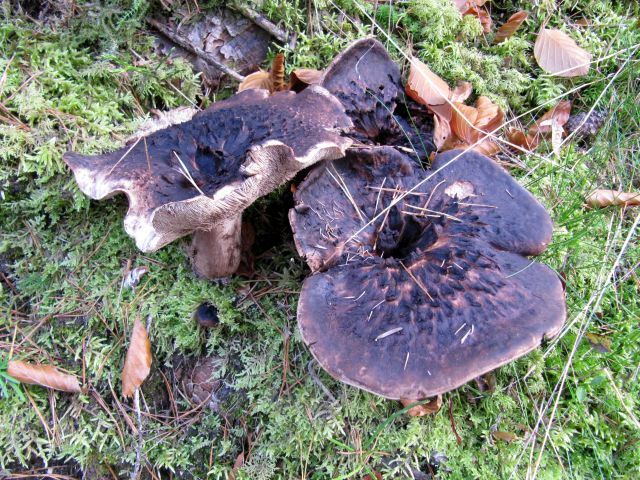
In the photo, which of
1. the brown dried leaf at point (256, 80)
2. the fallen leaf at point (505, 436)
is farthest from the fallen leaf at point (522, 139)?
the fallen leaf at point (505, 436)

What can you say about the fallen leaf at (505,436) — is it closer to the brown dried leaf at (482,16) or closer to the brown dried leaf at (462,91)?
the brown dried leaf at (462,91)

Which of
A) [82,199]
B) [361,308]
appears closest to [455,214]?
[361,308]

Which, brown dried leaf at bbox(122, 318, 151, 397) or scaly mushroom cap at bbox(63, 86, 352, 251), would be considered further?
brown dried leaf at bbox(122, 318, 151, 397)

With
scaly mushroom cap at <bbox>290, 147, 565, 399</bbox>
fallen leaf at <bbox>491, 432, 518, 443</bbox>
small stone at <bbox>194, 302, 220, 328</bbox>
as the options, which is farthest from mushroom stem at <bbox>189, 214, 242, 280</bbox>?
fallen leaf at <bbox>491, 432, 518, 443</bbox>

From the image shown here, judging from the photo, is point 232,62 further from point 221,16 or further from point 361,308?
point 361,308

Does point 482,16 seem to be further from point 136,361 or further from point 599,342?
point 136,361

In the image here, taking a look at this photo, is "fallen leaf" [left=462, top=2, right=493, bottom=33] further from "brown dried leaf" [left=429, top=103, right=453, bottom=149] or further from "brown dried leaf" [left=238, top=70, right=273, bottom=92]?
"brown dried leaf" [left=238, top=70, right=273, bottom=92]

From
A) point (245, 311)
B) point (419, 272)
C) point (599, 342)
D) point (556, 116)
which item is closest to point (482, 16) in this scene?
point (556, 116)

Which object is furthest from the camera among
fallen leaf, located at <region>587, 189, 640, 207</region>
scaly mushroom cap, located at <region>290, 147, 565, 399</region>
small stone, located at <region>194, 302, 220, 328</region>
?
fallen leaf, located at <region>587, 189, 640, 207</region>
